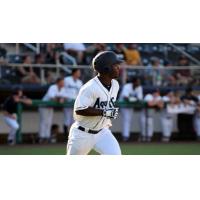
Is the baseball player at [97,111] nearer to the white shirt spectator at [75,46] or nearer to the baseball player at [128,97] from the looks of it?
the baseball player at [128,97]

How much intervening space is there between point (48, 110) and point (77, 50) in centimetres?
180

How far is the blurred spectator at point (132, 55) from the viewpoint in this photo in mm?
14719

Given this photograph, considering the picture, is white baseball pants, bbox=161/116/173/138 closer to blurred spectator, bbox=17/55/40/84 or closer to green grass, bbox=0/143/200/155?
green grass, bbox=0/143/200/155

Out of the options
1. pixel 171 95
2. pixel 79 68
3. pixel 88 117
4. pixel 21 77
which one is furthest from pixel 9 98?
pixel 88 117

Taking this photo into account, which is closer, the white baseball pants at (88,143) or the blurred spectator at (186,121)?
the white baseball pants at (88,143)

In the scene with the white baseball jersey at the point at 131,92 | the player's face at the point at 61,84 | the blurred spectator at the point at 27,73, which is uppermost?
the blurred spectator at the point at 27,73

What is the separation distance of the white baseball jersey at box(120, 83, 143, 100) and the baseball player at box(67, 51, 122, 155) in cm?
792

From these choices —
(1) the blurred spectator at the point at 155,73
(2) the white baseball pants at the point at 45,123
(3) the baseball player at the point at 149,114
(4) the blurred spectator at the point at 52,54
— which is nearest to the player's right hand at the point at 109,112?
(2) the white baseball pants at the point at 45,123

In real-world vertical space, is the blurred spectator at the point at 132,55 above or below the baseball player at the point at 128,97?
above

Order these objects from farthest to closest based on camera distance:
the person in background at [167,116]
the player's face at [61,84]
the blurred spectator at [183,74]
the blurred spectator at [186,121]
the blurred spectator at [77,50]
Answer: the blurred spectator at [183,74], the blurred spectator at [186,121], the person in background at [167,116], the blurred spectator at [77,50], the player's face at [61,84]

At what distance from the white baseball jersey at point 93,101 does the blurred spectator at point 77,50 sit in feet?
26.9

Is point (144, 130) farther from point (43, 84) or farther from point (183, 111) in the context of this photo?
point (43, 84)

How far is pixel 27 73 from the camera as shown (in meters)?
13.8

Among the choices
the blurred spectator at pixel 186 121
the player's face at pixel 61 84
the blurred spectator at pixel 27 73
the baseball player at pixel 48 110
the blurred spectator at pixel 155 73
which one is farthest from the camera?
the blurred spectator at pixel 155 73
